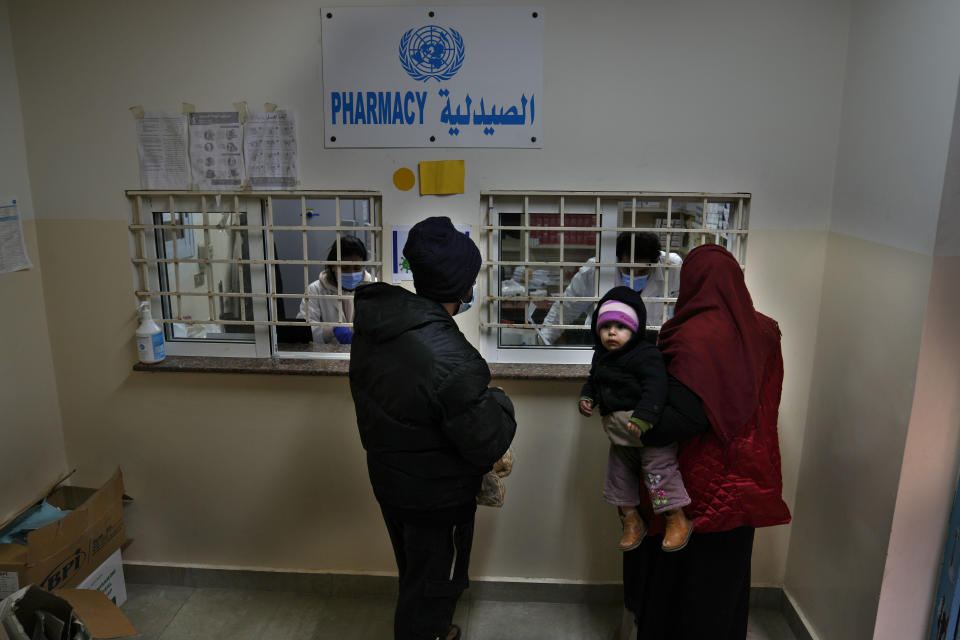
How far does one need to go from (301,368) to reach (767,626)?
1993 mm

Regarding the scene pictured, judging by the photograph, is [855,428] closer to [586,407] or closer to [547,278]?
[586,407]

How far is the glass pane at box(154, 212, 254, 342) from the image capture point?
2.48 m

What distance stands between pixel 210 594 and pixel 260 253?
4.59 feet

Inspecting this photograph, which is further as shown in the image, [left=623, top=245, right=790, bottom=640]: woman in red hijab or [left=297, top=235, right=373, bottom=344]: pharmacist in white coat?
[left=297, top=235, right=373, bottom=344]: pharmacist in white coat

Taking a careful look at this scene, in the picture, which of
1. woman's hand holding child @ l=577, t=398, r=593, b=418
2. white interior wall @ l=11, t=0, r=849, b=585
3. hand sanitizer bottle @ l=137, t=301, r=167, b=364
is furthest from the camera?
hand sanitizer bottle @ l=137, t=301, r=167, b=364

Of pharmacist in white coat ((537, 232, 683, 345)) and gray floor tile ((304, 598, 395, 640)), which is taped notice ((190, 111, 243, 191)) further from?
gray floor tile ((304, 598, 395, 640))

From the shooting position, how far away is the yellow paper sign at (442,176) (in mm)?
2344

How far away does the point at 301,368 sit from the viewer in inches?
96.9

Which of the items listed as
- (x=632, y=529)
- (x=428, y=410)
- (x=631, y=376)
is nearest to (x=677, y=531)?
(x=632, y=529)

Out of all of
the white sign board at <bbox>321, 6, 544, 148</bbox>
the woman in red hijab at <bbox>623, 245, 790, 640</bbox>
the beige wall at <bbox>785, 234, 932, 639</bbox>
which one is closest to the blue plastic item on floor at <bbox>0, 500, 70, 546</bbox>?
the white sign board at <bbox>321, 6, 544, 148</bbox>

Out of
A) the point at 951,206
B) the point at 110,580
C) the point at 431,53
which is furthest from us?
the point at 110,580

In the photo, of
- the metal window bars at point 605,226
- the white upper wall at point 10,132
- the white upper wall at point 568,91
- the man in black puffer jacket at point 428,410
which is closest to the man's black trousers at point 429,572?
the man in black puffer jacket at point 428,410

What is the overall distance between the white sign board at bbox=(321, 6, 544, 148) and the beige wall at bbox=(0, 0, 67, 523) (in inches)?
43.1

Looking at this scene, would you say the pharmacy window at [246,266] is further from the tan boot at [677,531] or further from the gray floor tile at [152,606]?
the tan boot at [677,531]
